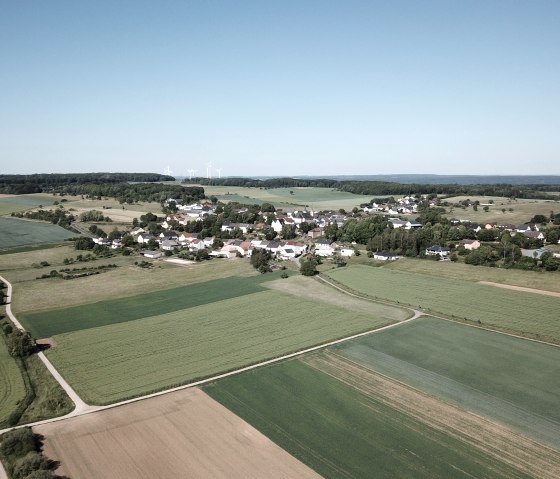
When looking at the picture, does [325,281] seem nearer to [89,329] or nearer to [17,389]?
[89,329]

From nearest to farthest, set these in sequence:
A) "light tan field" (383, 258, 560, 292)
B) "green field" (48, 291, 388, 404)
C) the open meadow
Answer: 1. the open meadow
2. "green field" (48, 291, 388, 404)
3. "light tan field" (383, 258, 560, 292)

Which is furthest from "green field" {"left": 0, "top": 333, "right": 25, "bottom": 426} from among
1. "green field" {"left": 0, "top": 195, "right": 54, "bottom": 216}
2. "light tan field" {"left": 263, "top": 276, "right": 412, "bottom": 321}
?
"green field" {"left": 0, "top": 195, "right": 54, "bottom": 216}

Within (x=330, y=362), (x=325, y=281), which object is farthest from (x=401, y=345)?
(x=325, y=281)

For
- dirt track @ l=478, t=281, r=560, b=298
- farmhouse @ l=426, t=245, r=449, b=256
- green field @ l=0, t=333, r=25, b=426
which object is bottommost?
green field @ l=0, t=333, r=25, b=426

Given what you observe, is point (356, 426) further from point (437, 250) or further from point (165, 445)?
point (437, 250)

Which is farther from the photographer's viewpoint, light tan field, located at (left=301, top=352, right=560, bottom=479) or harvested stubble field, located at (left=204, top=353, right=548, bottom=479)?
light tan field, located at (left=301, top=352, right=560, bottom=479)

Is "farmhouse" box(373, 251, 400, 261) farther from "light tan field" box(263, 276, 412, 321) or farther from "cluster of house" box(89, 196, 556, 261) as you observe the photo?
"light tan field" box(263, 276, 412, 321)

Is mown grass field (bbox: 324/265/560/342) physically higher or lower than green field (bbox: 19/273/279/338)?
higher
